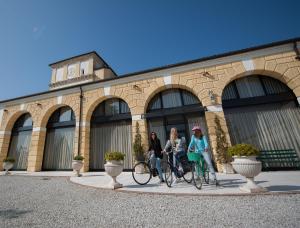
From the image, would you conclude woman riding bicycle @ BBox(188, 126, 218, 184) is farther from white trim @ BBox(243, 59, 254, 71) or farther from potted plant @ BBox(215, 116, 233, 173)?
white trim @ BBox(243, 59, 254, 71)

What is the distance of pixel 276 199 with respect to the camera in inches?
127

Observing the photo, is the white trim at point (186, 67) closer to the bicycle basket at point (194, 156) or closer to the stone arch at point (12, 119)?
the stone arch at point (12, 119)

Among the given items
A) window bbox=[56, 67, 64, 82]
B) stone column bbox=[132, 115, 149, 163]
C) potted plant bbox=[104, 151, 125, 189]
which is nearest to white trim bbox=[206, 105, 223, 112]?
stone column bbox=[132, 115, 149, 163]

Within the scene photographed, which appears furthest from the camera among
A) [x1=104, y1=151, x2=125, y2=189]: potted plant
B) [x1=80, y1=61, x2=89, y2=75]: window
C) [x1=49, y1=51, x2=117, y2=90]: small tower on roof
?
[x1=80, y1=61, x2=89, y2=75]: window

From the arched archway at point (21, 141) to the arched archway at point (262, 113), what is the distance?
13072mm

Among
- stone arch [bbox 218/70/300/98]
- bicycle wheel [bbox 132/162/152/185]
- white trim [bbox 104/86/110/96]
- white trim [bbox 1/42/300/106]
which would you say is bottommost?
bicycle wheel [bbox 132/162/152/185]

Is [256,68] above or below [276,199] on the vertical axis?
above

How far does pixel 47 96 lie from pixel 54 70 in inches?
529

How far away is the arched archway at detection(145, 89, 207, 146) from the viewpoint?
7.98 meters


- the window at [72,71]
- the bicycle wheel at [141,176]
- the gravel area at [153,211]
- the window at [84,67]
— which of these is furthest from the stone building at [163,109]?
the window at [84,67]

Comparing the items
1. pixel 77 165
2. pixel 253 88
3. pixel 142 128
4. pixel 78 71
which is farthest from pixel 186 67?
pixel 78 71

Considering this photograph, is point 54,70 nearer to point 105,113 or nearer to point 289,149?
point 105,113

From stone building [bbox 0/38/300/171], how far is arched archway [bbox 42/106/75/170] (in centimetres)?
6

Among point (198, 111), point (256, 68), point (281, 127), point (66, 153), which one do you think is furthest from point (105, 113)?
point (281, 127)
